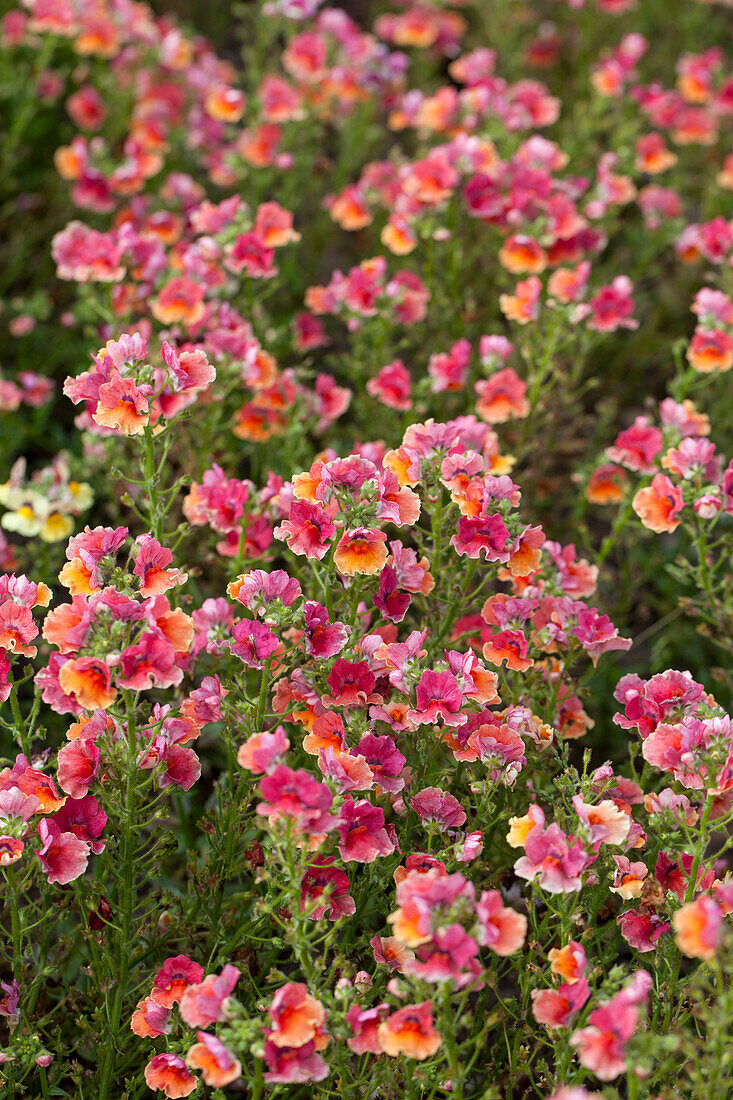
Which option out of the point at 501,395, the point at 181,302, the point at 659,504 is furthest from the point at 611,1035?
the point at 181,302

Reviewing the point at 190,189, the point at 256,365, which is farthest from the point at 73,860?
the point at 190,189

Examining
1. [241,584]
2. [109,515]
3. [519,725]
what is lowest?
[109,515]

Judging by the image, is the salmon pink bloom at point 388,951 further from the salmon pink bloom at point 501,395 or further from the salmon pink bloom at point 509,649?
the salmon pink bloom at point 501,395

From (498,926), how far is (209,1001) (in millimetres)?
579

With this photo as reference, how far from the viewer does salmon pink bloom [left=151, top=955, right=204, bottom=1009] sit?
7.92ft

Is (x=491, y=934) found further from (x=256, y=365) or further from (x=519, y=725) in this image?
(x=256, y=365)

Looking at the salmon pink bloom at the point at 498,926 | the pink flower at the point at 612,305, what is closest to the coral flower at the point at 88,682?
the salmon pink bloom at the point at 498,926

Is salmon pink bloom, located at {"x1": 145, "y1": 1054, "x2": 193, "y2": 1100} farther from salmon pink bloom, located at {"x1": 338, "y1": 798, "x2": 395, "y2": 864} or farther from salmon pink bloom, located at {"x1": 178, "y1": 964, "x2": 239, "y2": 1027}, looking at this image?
salmon pink bloom, located at {"x1": 338, "y1": 798, "x2": 395, "y2": 864}

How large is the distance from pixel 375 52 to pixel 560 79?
1.69m

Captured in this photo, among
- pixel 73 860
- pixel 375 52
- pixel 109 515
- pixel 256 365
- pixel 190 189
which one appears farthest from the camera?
pixel 375 52

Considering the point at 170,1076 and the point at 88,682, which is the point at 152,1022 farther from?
the point at 88,682

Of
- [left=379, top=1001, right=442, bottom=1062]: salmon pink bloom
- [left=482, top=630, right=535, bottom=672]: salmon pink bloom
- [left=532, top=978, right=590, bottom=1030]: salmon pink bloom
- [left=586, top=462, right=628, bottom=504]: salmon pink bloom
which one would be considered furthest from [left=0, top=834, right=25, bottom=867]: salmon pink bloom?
[left=586, top=462, right=628, bottom=504]: salmon pink bloom

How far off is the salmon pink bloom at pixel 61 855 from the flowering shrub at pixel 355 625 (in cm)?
1

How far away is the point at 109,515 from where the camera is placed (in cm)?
458
